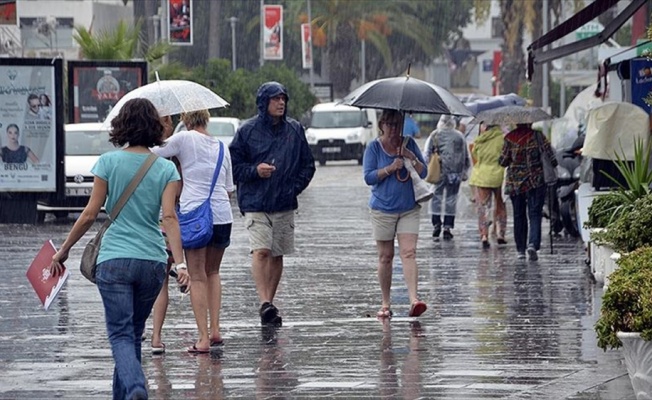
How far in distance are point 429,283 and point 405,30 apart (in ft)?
206

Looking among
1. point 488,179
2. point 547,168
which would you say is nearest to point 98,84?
point 488,179

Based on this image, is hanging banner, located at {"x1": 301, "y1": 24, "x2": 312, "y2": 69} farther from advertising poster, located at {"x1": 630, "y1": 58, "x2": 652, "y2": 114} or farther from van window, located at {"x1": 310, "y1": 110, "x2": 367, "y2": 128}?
advertising poster, located at {"x1": 630, "y1": 58, "x2": 652, "y2": 114}

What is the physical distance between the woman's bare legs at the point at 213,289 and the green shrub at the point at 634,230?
2891mm

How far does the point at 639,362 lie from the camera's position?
8.09 m

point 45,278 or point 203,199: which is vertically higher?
point 203,199

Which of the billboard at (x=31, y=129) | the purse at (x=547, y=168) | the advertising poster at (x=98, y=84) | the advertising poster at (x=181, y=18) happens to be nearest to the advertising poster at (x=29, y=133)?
the billboard at (x=31, y=129)

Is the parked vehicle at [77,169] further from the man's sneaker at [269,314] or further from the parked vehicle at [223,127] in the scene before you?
the man's sneaker at [269,314]

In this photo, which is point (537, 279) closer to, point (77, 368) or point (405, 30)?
point (77, 368)

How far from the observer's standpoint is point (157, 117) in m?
7.91

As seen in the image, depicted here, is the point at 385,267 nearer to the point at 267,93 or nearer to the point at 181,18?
the point at 267,93

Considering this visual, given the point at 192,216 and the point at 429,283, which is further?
the point at 429,283

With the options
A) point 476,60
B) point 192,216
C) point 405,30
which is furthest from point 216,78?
point 476,60

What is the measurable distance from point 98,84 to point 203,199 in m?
19.0

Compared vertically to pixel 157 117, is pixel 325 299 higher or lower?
lower
